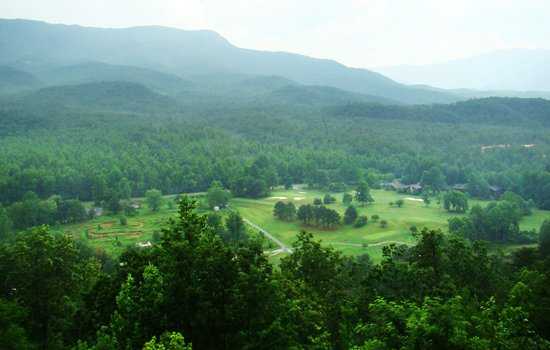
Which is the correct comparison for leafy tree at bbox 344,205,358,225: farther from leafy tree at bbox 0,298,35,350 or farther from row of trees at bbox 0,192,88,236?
leafy tree at bbox 0,298,35,350

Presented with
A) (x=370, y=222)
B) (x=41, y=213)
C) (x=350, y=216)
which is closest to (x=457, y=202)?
(x=370, y=222)

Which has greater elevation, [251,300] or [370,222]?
[251,300]

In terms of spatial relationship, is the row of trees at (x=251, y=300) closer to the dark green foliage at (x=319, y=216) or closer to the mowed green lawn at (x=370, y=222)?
the mowed green lawn at (x=370, y=222)

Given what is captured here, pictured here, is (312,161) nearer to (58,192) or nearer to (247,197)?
(247,197)

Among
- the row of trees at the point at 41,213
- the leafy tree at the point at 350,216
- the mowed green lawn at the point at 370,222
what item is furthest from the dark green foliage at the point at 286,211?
the row of trees at the point at 41,213

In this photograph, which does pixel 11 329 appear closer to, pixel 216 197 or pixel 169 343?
pixel 169 343

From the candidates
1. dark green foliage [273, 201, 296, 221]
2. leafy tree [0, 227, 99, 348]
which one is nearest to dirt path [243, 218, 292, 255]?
dark green foliage [273, 201, 296, 221]
